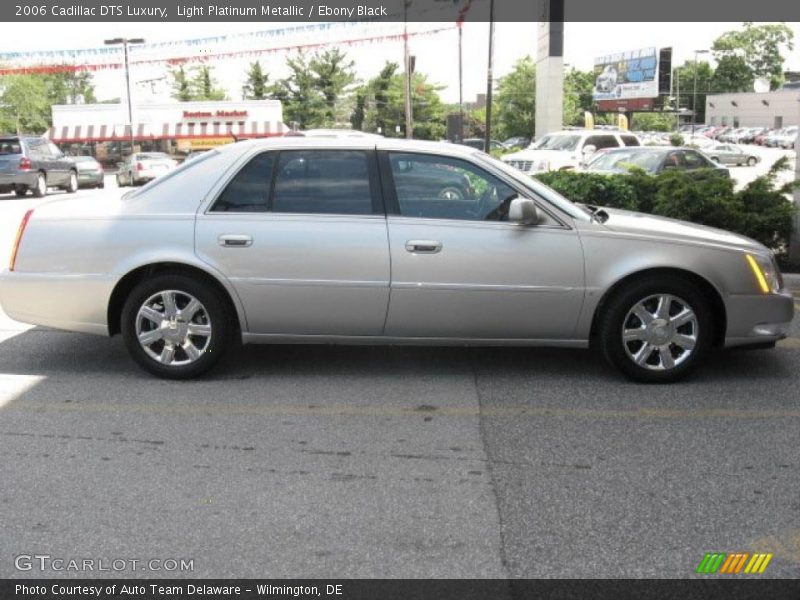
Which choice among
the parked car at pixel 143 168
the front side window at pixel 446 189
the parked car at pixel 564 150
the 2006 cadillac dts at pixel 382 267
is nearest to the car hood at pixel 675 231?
the 2006 cadillac dts at pixel 382 267

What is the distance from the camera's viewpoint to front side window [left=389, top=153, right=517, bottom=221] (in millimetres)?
5715

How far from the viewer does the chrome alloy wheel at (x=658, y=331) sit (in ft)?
18.5

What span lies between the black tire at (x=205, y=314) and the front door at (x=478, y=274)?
108cm

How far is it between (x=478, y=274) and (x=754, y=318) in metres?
1.81

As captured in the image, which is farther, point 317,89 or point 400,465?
point 317,89

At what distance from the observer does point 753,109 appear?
98625 mm

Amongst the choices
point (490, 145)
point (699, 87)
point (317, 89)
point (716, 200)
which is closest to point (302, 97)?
point (317, 89)

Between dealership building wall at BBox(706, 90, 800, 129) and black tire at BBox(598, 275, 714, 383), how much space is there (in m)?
88.3

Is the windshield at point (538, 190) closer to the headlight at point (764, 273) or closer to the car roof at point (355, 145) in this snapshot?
the car roof at point (355, 145)

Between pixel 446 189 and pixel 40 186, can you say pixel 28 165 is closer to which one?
pixel 40 186

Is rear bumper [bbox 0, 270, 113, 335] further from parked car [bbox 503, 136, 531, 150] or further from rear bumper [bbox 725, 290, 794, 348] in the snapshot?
parked car [bbox 503, 136, 531, 150]

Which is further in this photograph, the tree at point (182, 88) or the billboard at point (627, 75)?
the billboard at point (627, 75)

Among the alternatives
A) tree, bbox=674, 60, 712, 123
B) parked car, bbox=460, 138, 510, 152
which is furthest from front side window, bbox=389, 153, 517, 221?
tree, bbox=674, 60, 712, 123

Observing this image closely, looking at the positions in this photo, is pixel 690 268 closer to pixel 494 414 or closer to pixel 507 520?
pixel 494 414
